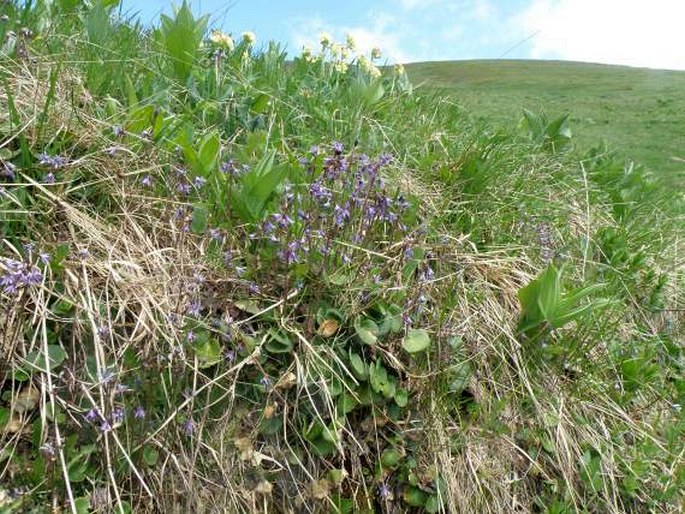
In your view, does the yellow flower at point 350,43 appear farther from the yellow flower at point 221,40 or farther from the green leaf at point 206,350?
the green leaf at point 206,350

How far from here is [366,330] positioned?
2.45 m

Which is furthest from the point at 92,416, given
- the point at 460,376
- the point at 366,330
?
the point at 460,376

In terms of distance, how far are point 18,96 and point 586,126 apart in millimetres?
13273

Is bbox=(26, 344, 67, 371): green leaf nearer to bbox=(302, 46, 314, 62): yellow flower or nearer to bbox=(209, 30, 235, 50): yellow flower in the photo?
bbox=(209, 30, 235, 50): yellow flower

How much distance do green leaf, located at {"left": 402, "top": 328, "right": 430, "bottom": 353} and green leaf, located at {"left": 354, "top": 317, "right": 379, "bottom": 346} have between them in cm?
11

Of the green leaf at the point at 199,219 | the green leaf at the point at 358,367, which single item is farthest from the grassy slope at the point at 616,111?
the green leaf at the point at 358,367

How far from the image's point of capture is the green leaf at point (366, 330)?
242 cm

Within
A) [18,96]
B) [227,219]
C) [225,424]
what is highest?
[18,96]

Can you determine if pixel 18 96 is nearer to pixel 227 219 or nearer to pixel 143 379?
pixel 227 219

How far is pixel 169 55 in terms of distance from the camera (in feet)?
11.6

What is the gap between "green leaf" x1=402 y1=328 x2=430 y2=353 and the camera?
246 cm

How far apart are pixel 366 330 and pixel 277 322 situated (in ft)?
1.02

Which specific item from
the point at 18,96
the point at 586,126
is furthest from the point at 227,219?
the point at 586,126

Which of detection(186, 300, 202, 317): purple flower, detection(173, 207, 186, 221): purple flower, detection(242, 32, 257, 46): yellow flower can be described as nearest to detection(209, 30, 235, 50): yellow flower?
detection(242, 32, 257, 46): yellow flower
